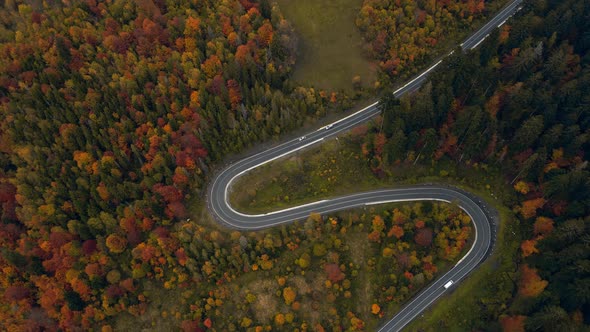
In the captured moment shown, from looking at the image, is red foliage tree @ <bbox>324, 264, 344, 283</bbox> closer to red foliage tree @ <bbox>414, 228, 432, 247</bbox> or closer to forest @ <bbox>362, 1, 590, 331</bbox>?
red foliage tree @ <bbox>414, 228, 432, 247</bbox>

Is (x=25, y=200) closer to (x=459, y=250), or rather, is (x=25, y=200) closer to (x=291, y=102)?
(x=291, y=102)

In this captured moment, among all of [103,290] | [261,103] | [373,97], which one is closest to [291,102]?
[261,103]

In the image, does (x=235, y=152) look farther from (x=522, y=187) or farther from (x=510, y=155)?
(x=522, y=187)

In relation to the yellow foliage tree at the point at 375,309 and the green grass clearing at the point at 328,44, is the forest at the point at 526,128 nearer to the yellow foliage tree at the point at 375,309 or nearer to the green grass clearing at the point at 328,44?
the green grass clearing at the point at 328,44

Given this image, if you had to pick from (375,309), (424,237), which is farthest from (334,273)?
(424,237)

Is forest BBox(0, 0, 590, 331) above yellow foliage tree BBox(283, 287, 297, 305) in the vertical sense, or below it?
above

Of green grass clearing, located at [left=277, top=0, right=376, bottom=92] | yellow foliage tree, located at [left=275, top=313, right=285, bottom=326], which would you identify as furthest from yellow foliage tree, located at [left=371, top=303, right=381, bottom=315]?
green grass clearing, located at [left=277, top=0, right=376, bottom=92]
